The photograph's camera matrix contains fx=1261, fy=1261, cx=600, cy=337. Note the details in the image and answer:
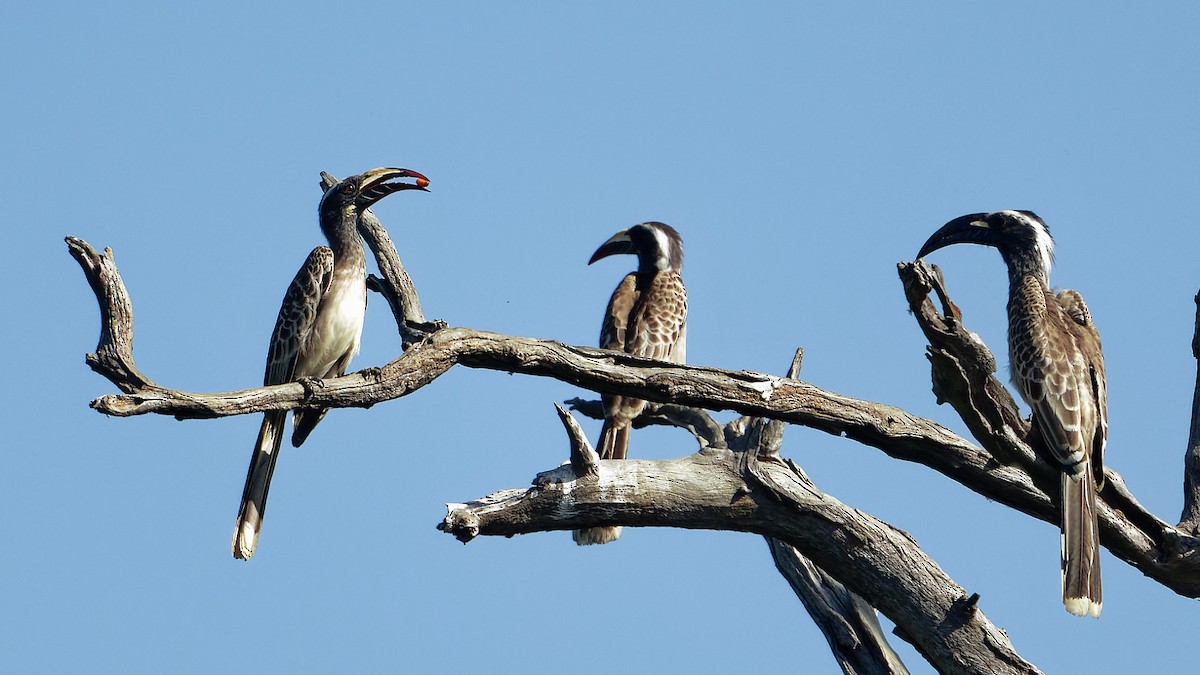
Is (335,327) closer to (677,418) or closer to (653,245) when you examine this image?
(677,418)

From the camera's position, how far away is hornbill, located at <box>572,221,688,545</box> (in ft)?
24.1

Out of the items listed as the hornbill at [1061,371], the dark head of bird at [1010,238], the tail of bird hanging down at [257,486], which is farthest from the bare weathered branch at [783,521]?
the dark head of bird at [1010,238]

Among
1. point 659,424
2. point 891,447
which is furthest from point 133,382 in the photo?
point 659,424

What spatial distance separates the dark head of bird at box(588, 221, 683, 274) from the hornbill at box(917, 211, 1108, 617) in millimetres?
2143

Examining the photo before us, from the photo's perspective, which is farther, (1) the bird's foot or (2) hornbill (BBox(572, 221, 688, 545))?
(2) hornbill (BBox(572, 221, 688, 545))

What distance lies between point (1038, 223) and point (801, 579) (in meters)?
2.43

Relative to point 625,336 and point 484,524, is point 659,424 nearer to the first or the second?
point 625,336

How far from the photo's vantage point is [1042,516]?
5.84 m

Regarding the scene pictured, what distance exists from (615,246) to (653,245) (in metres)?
0.59

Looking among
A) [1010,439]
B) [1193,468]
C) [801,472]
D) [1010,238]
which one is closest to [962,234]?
[1010,238]

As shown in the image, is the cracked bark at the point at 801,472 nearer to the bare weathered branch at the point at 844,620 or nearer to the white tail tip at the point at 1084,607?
the bare weathered branch at the point at 844,620

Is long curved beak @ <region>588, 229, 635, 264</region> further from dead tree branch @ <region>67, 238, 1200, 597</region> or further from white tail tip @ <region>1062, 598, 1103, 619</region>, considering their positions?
white tail tip @ <region>1062, 598, 1103, 619</region>

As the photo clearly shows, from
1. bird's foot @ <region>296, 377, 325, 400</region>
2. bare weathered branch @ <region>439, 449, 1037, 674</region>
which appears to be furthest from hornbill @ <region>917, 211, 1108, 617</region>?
bird's foot @ <region>296, 377, 325, 400</region>

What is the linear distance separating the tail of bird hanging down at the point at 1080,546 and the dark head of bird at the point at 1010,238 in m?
1.72
